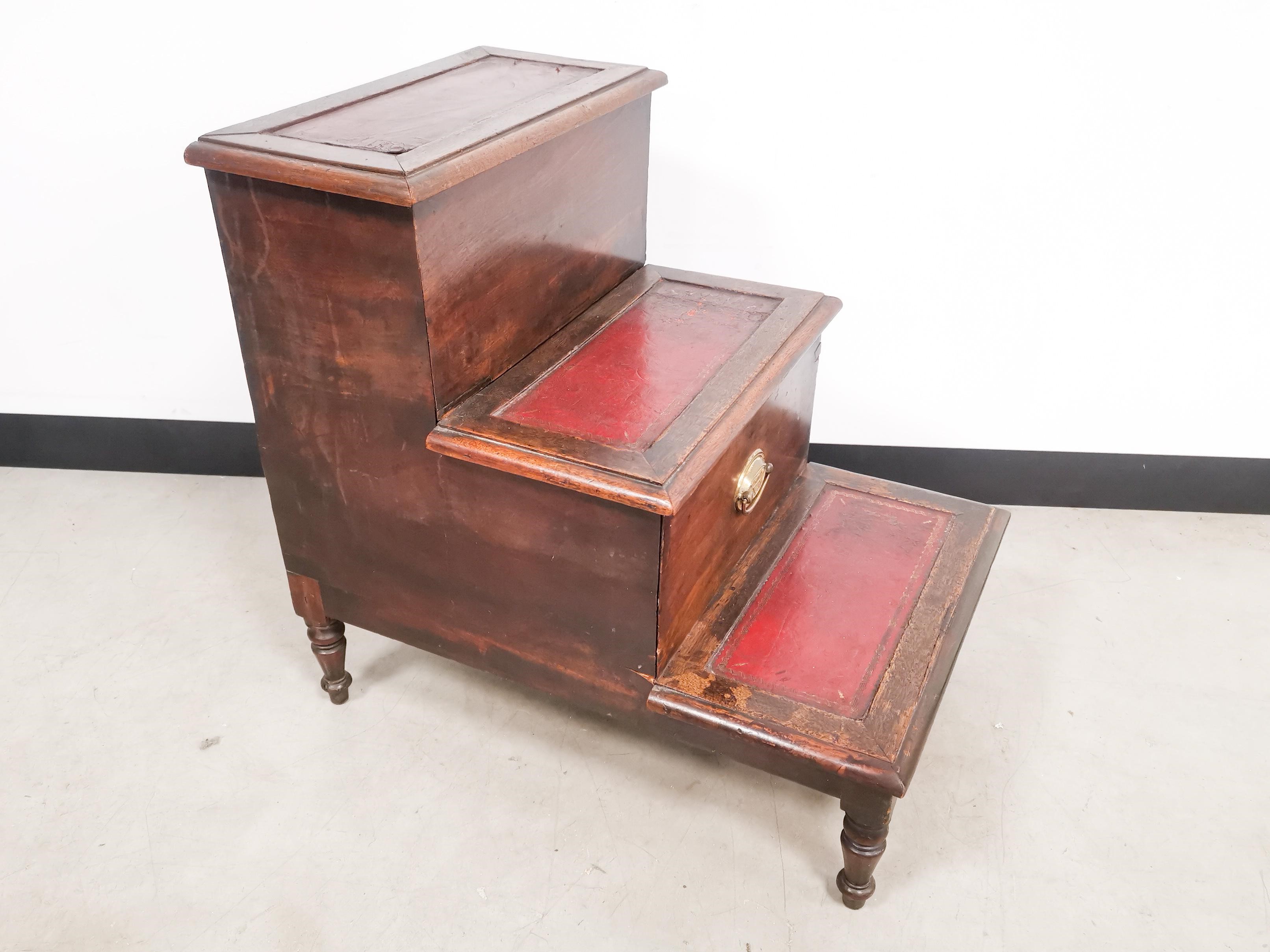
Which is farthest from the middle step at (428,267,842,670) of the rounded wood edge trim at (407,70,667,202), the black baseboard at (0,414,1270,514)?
the black baseboard at (0,414,1270,514)

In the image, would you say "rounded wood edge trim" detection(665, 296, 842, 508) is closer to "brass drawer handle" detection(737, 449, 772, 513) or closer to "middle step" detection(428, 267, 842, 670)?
"middle step" detection(428, 267, 842, 670)

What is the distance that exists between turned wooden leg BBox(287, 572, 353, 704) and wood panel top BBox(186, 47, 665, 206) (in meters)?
0.74

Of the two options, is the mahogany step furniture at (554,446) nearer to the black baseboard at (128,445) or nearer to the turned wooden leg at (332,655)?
the turned wooden leg at (332,655)

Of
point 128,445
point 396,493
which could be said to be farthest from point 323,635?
point 128,445

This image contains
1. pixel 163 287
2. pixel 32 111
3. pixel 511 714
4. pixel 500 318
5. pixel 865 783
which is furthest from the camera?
pixel 163 287

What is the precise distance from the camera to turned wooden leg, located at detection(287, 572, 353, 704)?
1.79 meters

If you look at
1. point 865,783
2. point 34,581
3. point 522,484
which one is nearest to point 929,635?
point 865,783

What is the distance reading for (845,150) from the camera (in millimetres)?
2223

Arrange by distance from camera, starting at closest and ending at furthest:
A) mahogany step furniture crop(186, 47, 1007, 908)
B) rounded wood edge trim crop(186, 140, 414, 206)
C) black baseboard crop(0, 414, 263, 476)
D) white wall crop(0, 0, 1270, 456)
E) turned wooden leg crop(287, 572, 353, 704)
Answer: rounded wood edge trim crop(186, 140, 414, 206), mahogany step furniture crop(186, 47, 1007, 908), turned wooden leg crop(287, 572, 353, 704), white wall crop(0, 0, 1270, 456), black baseboard crop(0, 414, 263, 476)

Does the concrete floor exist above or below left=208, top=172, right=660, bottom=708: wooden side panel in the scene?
below

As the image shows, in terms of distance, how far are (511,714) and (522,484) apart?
651mm

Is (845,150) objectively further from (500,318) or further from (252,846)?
(252,846)

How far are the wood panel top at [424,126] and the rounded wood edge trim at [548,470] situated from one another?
1.13 ft

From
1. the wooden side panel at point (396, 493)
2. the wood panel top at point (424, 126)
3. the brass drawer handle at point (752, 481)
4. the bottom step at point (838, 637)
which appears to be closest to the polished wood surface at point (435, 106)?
the wood panel top at point (424, 126)
